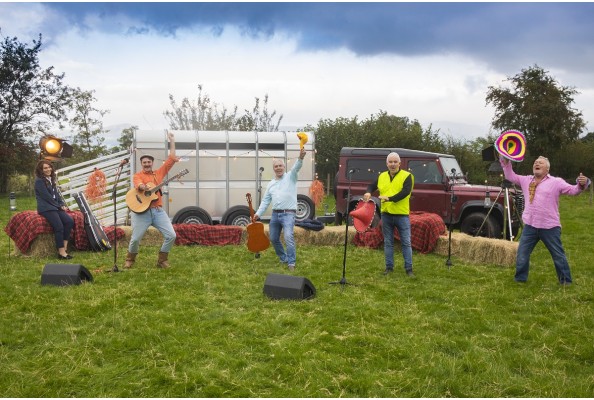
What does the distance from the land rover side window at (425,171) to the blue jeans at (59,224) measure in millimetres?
7543

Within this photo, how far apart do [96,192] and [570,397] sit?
10.7 meters

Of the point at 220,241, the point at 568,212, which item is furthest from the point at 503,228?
the point at 568,212

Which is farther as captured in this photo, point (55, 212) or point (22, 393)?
point (55, 212)

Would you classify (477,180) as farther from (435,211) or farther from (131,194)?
(131,194)

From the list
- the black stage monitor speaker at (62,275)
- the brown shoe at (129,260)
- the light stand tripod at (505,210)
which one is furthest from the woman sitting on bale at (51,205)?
the light stand tripod at (505,210)

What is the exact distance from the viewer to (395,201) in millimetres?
7613

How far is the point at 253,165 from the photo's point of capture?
516 inches

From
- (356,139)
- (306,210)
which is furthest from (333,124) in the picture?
(306,210)

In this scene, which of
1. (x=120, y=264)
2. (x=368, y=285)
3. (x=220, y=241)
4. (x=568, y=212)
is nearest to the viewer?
(x=368, y=285)

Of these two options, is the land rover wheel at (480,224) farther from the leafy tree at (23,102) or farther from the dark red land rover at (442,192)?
the leafy tree at (23,102)

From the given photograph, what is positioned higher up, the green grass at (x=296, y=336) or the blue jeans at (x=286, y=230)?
the blue jeans at (x=286, y=230)

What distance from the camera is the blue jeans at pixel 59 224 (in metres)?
9.25

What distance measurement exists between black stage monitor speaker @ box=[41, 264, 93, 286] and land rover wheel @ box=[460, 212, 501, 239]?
8.15 m

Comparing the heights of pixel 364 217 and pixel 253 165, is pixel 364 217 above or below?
below
